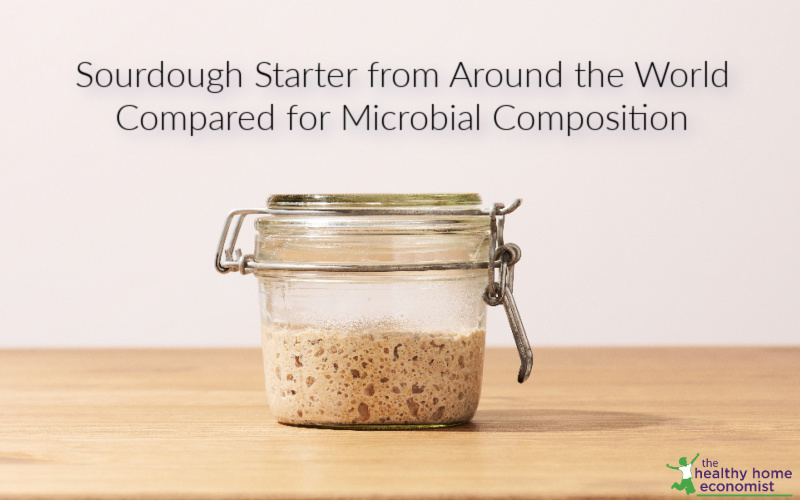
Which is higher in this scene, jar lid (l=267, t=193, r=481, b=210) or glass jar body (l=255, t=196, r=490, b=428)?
jar lid (l=267, t=193, r=481, b=210)

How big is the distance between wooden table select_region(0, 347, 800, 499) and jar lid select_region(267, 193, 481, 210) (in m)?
0.15

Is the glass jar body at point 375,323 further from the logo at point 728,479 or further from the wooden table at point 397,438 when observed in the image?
the logo at point 728,479

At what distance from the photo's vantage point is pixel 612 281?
187 cm

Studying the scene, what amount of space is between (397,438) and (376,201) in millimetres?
154

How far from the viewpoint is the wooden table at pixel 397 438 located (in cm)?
54

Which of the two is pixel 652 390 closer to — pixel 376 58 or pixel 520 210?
pixel 520 210

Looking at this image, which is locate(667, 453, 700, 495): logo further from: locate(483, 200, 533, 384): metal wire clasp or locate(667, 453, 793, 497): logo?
locate(483, 200, 533, 384): metal wire clasp

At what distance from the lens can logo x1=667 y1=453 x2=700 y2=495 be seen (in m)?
0.54

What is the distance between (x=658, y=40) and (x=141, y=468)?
1.46 meters

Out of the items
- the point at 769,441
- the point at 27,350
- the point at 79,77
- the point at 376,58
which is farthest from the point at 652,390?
the point at 79,77

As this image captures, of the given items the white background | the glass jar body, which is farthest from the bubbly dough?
the white background

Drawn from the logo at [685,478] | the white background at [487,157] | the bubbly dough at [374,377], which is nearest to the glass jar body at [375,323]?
the bubbly dough at [374,377]

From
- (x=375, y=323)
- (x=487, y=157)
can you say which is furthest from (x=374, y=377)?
(x=487, y=157)

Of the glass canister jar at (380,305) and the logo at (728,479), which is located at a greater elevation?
the glass canister jar at (380,305)
